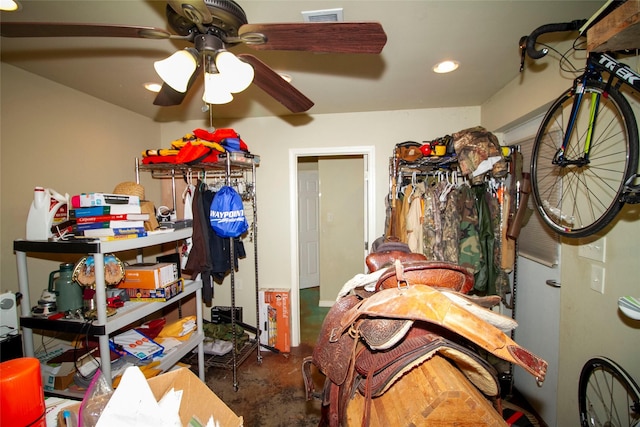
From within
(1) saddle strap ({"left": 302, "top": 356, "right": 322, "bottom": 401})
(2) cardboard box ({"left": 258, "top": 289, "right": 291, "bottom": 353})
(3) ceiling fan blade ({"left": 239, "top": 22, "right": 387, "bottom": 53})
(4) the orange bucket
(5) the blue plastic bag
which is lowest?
(2) cardboard box ({"left": 258, "top": 289, "right": 291, "bottom": 353})

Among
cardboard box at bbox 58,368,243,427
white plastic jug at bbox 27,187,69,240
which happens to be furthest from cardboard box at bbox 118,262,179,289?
cardboard box at bbox 58,368,243,427

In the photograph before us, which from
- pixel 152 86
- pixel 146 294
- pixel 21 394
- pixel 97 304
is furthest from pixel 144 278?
pixel 152 86

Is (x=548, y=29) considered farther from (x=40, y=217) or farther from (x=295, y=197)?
(x=40, y=217)

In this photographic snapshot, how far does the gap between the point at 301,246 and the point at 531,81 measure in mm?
3686

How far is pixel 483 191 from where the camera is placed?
218cm

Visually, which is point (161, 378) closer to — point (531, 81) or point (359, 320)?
point (359, 320)

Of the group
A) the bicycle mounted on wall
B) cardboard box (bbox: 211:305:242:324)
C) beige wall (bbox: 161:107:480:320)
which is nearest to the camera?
the bicycle mounted on wall

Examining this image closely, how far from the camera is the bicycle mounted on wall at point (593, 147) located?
111 centimetres

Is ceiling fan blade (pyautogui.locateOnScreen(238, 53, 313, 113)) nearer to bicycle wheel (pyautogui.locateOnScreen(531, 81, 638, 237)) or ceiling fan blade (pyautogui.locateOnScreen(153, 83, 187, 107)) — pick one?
ceiling fan blade (pyautogui.locateOnScreen(153, 83, 187, 107))

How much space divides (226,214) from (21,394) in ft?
5.72

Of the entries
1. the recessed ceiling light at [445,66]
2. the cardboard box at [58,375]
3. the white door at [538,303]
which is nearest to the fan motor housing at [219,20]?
the recessed ceiling light at [445,66]

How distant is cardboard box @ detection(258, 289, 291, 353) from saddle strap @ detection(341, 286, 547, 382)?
2.40m

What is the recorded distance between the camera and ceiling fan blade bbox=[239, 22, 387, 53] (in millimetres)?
897

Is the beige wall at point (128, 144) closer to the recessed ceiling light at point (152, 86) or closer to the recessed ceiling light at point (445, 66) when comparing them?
the recessed ceiling light at point (152, 86)
